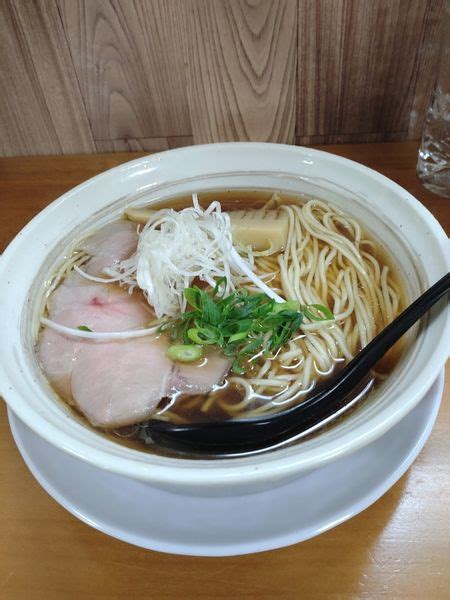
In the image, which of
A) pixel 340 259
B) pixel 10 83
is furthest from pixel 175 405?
pixel 10 83

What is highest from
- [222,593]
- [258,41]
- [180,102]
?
[258,41]

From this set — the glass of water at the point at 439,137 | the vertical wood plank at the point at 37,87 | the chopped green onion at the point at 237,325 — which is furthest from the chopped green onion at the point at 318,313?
the vertical wood plank at the point at 37,87

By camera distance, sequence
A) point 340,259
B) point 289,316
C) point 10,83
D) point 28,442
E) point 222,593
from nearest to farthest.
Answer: point 222,593 → point 28,442 → point 289,316 → point 340,259 → point 10,83

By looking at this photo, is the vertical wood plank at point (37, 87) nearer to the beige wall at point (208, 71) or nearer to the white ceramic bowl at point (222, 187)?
the beige wall at point (208, 71)

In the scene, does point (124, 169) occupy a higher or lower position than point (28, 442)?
higher

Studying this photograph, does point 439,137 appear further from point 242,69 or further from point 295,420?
point 295,420

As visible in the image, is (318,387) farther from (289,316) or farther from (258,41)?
(258,41)

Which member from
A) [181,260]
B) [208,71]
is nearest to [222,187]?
[181,260]
